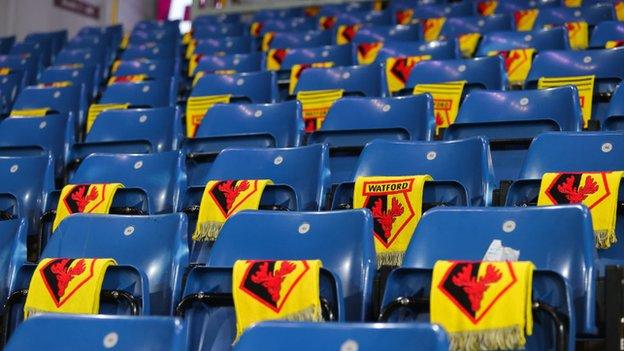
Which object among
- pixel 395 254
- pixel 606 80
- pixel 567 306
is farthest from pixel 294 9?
pixel 567 306

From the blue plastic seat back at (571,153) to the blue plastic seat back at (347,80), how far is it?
1046 millimetres

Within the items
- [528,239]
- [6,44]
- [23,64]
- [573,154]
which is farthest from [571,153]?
[6,44]

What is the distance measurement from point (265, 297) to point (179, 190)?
2.90ft

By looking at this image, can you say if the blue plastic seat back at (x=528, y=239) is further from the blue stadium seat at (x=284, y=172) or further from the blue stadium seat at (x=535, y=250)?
the blue stadium seat at (x=284, y=172)

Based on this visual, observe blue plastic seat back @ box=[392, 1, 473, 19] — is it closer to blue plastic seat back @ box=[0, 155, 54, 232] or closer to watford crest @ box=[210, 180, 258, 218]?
blue plastic seat back @ box=[0, 155, 54, 232]

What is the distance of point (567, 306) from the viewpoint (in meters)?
1.40

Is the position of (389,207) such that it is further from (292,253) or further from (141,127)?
(141,127)

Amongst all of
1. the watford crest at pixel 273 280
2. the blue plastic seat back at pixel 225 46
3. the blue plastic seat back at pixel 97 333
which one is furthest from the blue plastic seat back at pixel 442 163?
the blue plastic seat back at pixel 225 46

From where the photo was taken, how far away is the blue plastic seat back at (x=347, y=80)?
311 cm

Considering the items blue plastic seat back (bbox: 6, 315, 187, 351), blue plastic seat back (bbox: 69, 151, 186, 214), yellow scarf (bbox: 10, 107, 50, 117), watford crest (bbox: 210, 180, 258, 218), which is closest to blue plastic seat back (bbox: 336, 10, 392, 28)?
yellow scarf (bbox: 10, 107, 50, 117)

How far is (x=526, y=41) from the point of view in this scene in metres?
3.50

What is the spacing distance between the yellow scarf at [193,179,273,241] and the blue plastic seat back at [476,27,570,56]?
1624mm

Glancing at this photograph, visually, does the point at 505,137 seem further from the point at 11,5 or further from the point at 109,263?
the point at 11,5

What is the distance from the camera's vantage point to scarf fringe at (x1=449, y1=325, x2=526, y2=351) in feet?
4.42
